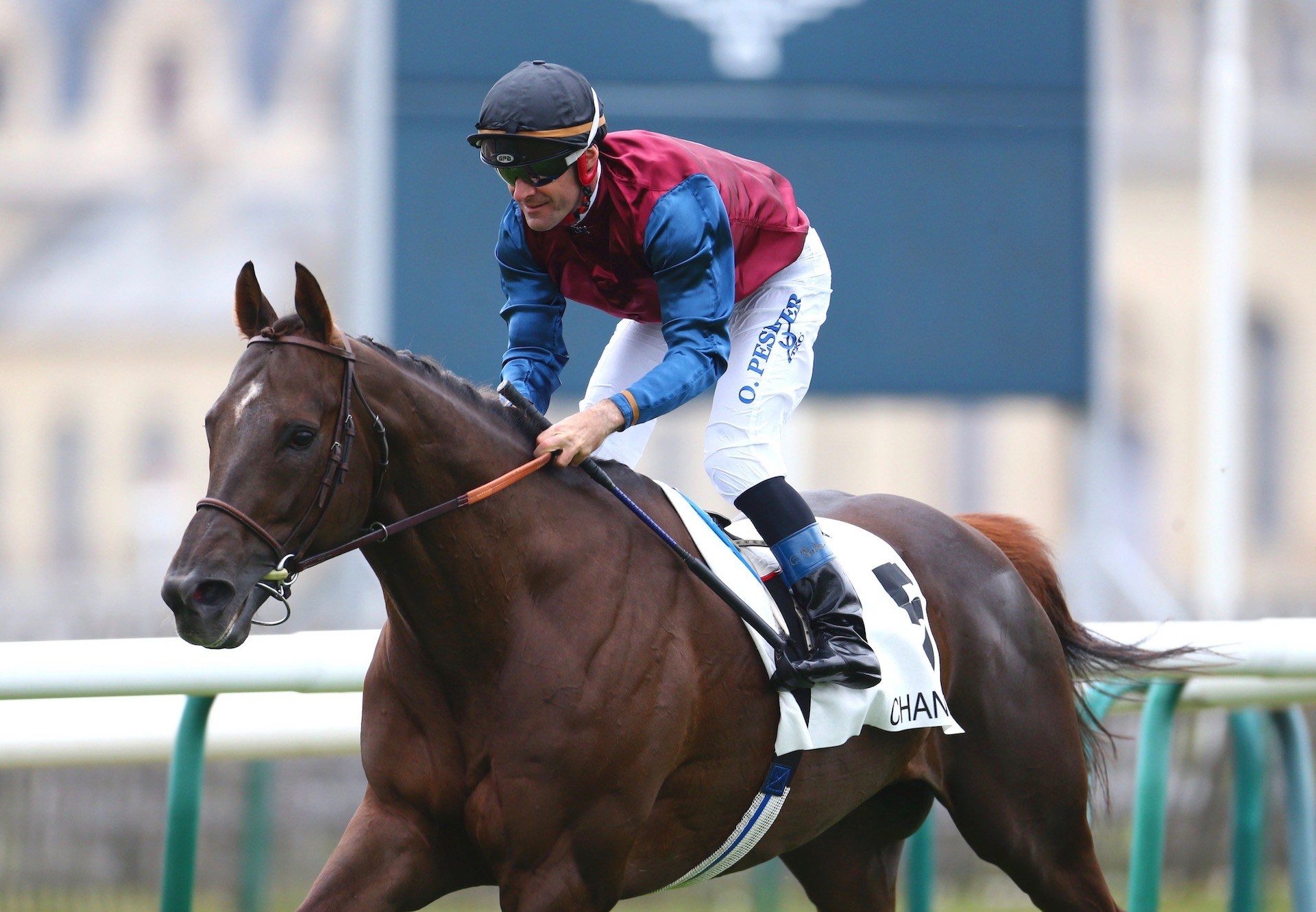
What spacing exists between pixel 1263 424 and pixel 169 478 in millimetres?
17016

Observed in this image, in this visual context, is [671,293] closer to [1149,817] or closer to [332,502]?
[332,502]

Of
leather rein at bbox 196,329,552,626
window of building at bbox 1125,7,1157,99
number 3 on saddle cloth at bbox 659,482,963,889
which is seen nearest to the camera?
leather rein at bbox 196,329,552,626

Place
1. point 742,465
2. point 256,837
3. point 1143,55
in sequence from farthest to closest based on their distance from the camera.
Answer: point 1143,55 → point 256,837 → point 742,465

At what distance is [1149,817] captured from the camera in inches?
156

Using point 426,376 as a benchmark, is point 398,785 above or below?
below

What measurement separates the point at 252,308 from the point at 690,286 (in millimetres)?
817

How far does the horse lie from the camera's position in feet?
9.13

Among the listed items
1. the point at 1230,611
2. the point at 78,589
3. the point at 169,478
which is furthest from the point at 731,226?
the point at 169,478

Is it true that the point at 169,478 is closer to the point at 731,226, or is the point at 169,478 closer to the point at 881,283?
the point at 881,283

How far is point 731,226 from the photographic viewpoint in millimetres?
3516

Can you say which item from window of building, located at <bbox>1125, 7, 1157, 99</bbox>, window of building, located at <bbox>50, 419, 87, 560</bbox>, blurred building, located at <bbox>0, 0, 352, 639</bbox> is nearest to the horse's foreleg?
blurred building, located at <bbox>0, 0, 352, 639</bbox>

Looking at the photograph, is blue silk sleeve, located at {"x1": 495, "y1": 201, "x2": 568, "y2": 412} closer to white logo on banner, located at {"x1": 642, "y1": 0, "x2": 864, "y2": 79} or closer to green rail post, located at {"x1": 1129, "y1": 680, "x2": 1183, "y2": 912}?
green rail post, located at {"x1": 1129, "y1": 680, "x2": 1183, "y2": 912}

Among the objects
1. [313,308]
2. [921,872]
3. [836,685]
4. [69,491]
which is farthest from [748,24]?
[69,491]

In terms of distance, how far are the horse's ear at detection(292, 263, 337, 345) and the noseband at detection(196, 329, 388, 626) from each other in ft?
0.07
